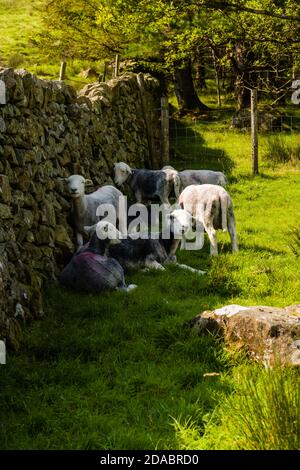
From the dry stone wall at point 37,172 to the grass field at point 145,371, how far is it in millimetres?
390

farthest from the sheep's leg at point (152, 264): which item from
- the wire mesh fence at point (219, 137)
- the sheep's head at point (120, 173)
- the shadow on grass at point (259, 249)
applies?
the wire mesh fence at point (219, 137)

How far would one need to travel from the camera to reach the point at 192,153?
17.9 metres

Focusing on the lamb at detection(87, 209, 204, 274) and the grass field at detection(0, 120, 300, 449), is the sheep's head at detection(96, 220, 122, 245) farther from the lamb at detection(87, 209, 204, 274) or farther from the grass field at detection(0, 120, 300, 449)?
the grass field at detection(0, 120, 300, 449)

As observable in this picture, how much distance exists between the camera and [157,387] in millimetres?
4953

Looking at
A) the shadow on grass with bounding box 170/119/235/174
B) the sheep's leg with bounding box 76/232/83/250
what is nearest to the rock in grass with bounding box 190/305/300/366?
the sheep's leg with bounding box 76/232/83/250

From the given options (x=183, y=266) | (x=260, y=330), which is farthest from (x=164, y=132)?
(x=260, y=330)

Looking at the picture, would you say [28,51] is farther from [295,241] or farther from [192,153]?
[295,241]

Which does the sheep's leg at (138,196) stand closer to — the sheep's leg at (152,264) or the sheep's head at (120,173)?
the sheep's head at (120,173)

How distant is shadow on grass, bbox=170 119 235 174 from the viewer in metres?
16.6

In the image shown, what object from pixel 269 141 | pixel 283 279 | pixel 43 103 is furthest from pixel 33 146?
pixel 269 141

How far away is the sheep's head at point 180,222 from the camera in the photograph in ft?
28.0

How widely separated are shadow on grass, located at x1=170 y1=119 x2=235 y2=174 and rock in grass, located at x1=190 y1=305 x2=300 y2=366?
10.3 m
